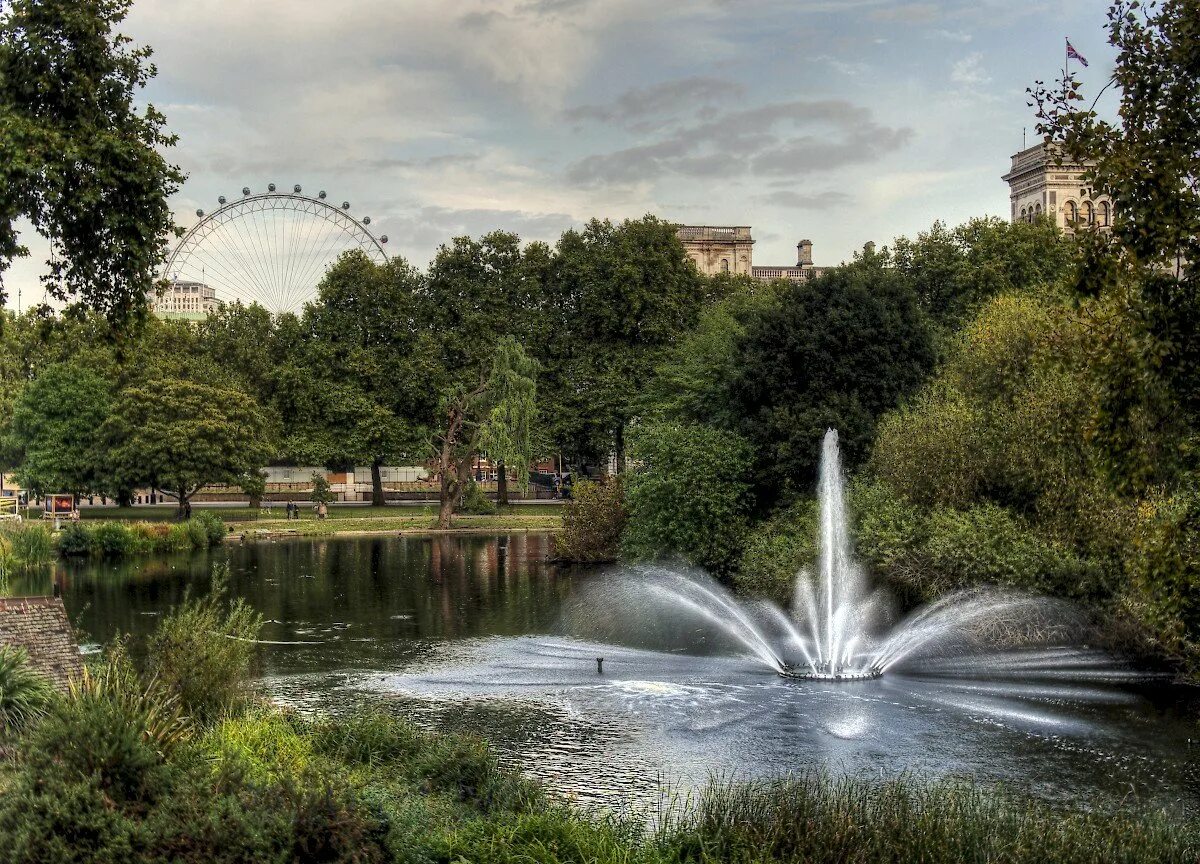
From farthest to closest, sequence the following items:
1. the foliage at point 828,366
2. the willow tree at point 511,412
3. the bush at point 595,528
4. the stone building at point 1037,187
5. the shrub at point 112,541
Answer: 1. the stone building at point 1037,187
2. the willow tree at point 511,412
3. the shrub at point 112,541
4. the bush at point 595,528
5. the foliage at point 828,366

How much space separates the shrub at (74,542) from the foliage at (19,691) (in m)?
40.1

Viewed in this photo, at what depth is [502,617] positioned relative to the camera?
36750 mm

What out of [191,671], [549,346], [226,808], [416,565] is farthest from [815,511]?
[549,346]

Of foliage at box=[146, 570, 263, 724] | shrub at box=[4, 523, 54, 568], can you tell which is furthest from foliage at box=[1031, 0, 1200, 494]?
shrub at box=[4, 523, 54, 568]

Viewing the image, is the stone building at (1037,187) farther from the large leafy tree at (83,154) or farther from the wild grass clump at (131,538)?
the large leafy tree at (83,154)

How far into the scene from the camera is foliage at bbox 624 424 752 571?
42.6 meters

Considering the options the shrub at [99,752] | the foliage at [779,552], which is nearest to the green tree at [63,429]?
the foliage at [779,552]

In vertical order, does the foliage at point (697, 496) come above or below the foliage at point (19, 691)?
above

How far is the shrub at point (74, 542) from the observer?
2122 inches

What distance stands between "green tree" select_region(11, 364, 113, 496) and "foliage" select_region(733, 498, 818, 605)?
4721 centimetres

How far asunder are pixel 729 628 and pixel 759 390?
11.8 metres

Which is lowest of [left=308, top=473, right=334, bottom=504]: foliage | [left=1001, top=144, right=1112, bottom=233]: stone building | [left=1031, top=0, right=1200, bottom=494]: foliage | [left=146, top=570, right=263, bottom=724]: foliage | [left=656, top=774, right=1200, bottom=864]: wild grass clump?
[left=656, top=774, right=1200, bottom=864]: wild grass clump

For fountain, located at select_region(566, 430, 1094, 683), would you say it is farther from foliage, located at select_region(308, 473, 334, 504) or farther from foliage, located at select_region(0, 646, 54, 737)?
foliage, located at select_region(308, 473, 334, 504)

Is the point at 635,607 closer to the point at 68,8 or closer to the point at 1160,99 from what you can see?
the point at 68,8
